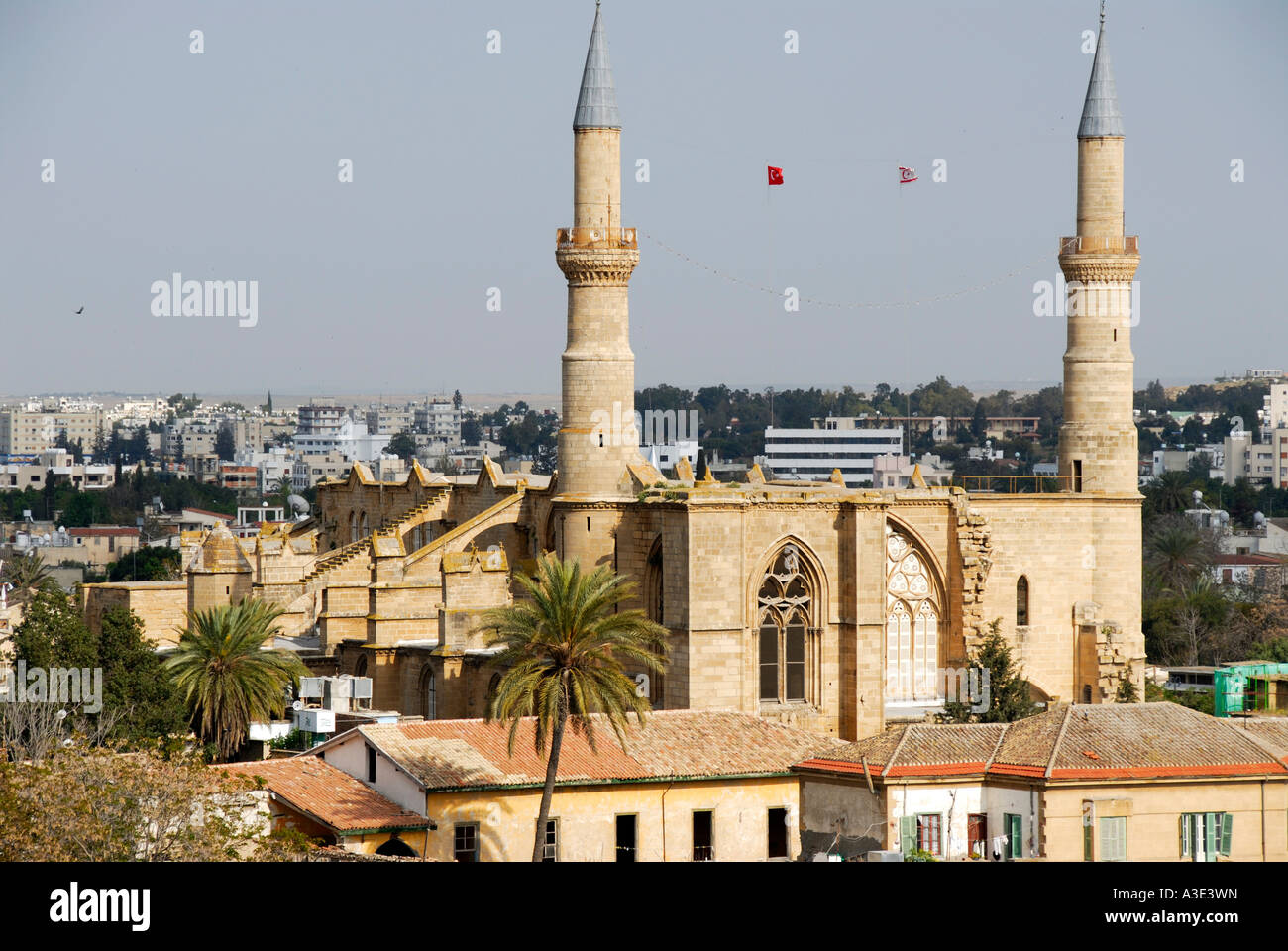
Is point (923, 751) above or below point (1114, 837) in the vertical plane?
above

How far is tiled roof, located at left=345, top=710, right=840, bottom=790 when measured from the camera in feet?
124

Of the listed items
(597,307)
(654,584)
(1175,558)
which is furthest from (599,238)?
(1175,558)

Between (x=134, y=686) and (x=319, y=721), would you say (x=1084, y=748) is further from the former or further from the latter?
(x=134, y=686)

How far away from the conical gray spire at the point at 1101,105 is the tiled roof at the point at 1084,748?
55.3 ft

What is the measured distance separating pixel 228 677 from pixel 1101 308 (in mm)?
21513

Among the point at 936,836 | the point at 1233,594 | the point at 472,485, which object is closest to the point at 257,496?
the point at 1233,594

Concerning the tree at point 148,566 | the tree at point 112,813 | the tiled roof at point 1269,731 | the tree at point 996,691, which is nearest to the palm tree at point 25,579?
the tree at point 148,566

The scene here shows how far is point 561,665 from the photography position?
121ft
